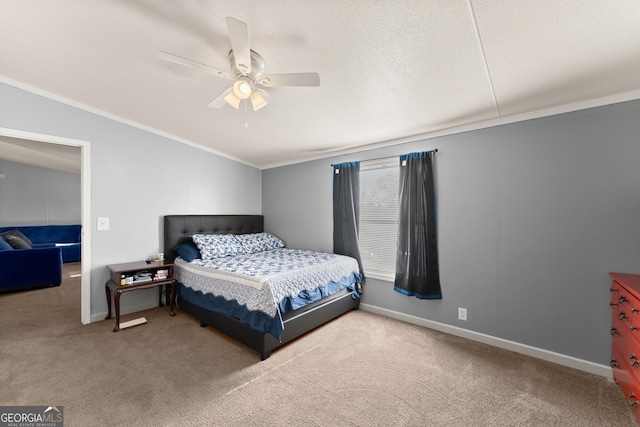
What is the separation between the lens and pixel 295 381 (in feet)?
6.31

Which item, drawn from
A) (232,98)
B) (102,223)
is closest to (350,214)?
(232,98)

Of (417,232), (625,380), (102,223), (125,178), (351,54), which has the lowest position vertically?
(625,380)

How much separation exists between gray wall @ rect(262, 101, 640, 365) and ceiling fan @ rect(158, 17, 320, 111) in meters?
1.87

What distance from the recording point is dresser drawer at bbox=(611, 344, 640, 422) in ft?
5.04

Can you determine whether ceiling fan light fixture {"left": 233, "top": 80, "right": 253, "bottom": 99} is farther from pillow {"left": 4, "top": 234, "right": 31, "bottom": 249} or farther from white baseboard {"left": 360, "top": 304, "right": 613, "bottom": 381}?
pillow {"left": 4, "top": 234, "right": 31, "bottom": 249}

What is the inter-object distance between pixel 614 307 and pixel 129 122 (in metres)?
5.16

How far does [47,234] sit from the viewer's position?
233 inches

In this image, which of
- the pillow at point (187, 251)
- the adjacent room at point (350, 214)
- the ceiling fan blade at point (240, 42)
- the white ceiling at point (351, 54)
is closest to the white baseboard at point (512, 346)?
the adjacent room at point (350, 214)

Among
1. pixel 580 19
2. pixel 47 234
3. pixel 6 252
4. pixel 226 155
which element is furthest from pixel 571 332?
pixel 47 234

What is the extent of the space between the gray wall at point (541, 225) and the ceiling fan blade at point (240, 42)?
2.12 meters

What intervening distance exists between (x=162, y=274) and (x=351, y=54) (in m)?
3.10

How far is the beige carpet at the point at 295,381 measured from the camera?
1.59 m

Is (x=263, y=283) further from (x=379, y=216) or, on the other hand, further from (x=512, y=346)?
(x=512, y=346)

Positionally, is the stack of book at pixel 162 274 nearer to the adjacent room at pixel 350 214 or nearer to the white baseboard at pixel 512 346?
the adjacent room at pixel 350 214
